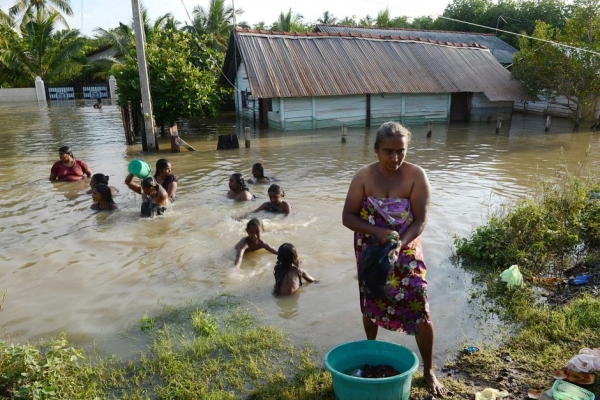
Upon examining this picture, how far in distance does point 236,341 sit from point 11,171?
10.5 metres

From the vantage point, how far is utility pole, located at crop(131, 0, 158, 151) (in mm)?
12719

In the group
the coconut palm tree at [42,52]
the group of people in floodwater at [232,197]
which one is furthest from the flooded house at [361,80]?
the coconut palm tree at [42,52]

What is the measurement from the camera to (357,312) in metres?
4.79

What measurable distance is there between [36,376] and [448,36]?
30771mm

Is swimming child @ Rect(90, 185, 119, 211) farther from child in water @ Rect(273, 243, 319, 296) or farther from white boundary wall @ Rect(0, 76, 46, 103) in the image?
white boundary wall @ Rect(0, 76, 46, 103)

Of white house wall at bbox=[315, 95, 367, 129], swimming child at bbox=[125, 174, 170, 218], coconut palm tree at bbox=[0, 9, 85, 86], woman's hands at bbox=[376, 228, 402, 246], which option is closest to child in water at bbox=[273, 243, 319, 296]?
woman's hands at bbox=[376, 228, 402, 246]

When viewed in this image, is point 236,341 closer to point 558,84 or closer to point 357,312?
point 357,312

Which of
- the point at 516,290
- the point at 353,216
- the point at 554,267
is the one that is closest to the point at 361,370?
the point at 353,216

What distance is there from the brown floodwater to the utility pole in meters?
0.52

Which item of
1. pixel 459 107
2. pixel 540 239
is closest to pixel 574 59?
pixel 459 107

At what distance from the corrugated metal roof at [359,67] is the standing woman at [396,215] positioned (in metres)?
14.5

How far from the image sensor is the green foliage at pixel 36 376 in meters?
3.04

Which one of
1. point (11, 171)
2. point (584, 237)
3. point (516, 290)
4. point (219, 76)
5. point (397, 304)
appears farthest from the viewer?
point (219, 76)

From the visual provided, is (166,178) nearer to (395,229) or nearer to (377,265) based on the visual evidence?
(395,229)
